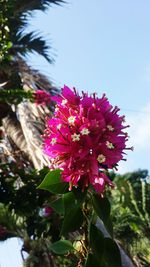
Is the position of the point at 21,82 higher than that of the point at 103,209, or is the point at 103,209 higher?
the point at 21,82

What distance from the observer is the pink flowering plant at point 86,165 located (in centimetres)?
114

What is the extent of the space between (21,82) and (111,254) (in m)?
5.78

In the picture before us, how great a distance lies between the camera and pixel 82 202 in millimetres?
1131

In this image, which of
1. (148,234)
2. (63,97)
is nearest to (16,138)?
(148,234)

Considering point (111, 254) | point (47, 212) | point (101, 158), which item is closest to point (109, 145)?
point (101, 158)

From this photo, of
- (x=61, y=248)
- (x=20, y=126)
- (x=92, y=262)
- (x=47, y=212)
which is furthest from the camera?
(x=20, y=126)

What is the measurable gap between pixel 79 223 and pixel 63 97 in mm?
372

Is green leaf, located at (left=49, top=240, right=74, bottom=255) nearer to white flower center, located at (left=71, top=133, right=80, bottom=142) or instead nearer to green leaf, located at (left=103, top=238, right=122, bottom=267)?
green leaf, located at (left=103, top=238, right=122, bottom=267)

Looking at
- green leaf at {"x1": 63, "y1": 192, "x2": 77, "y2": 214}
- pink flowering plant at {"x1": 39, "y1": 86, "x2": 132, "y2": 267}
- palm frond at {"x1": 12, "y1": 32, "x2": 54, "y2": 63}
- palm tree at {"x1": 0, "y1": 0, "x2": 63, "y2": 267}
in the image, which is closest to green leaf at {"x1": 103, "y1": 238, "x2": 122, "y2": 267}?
pink flowering plant at {"x1": 39, "y1": 86, "x2": 132, "y2": 267}

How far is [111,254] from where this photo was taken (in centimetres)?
116

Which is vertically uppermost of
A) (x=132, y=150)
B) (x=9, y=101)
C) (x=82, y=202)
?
(x=9, y=101)

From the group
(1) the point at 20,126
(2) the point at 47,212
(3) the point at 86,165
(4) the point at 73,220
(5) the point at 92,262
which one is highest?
(1) the point at 20,126

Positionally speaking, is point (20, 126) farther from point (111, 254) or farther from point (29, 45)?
point (111, 254)

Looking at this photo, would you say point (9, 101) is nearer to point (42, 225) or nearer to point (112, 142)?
point (42, 225)
